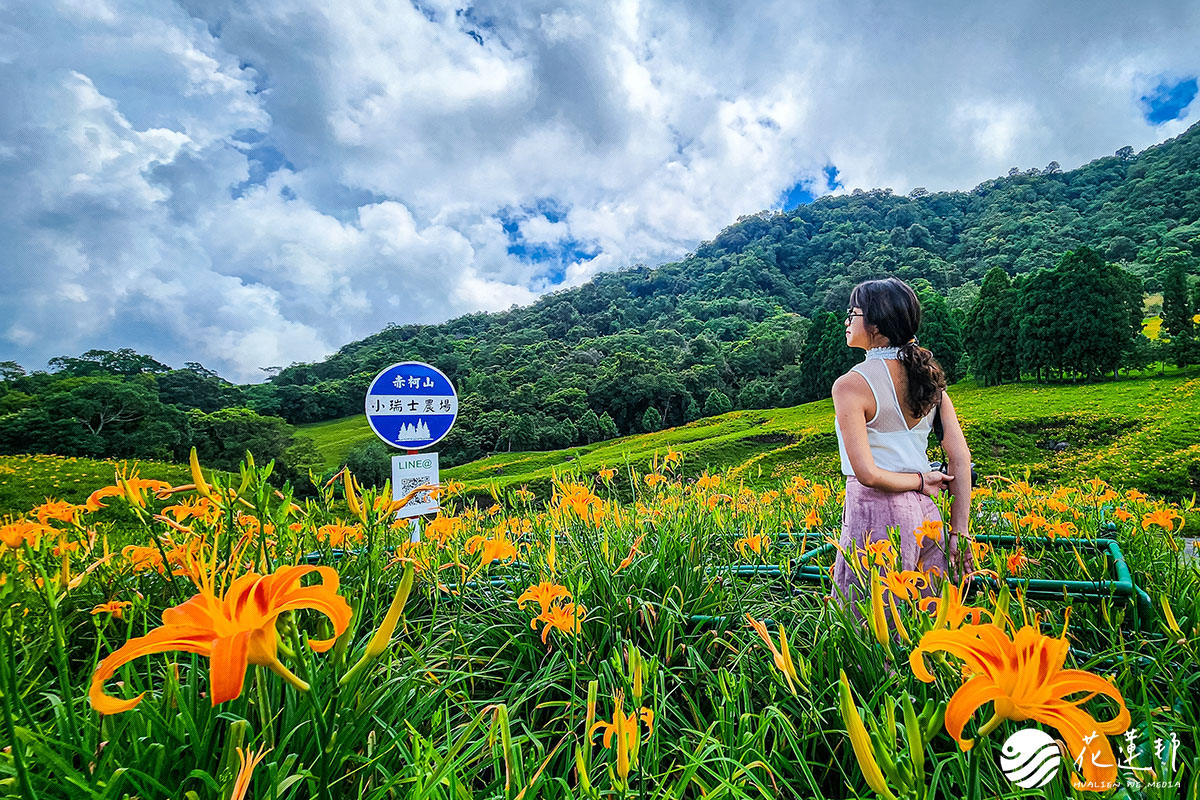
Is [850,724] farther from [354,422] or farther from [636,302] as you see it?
[636,302]

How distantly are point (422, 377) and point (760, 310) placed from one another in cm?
4885

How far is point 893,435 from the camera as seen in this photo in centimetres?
175

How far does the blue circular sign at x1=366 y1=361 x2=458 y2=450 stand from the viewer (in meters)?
3.67

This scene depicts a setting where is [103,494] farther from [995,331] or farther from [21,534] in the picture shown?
[995,331]

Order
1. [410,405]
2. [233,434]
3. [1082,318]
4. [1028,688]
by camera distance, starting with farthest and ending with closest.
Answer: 1. [233,434]
2. [1082,318]
3. [410,405]
4. [1028,688]

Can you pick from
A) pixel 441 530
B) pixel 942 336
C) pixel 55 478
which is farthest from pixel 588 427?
pixel 441 530

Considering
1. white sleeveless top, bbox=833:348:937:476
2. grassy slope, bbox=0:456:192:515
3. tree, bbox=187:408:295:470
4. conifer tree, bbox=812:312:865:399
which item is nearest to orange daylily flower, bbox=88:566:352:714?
white sleeveless top, bbox=833:348:937:476

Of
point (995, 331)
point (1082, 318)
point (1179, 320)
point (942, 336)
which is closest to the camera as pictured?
point (1179, 320)

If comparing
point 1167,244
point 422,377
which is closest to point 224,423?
point 422,377

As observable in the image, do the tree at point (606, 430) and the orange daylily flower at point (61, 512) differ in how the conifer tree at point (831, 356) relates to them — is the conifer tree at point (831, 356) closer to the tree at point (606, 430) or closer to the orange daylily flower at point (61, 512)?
the tree at point (606, 430)

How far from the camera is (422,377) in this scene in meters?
3.88

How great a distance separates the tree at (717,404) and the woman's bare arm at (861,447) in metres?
27.0

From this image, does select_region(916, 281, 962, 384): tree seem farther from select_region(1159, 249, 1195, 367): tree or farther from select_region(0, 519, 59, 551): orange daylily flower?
select_region(0, 519, 59, 551): orange daylily flower

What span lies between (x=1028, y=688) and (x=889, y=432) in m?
1.40
